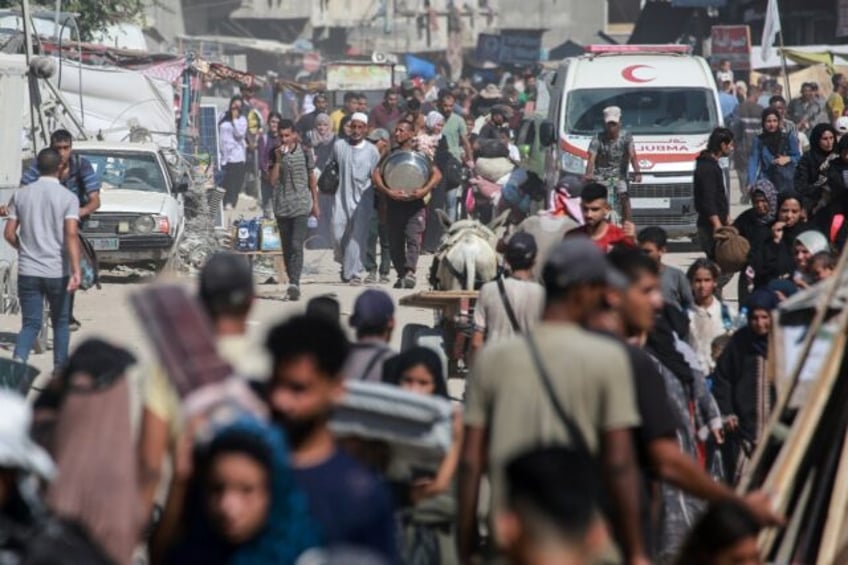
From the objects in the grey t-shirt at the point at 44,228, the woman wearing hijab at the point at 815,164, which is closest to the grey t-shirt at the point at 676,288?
the grey t-shirt at the point at 44,228

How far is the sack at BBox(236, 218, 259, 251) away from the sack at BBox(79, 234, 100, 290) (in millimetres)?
4660

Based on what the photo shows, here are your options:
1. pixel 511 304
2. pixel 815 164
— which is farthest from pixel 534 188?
pixel 511 304

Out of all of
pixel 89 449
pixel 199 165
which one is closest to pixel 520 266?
pixel 89 449

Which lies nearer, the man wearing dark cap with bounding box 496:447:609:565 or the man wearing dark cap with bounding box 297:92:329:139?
the man wearing dark cap with bounding box 496:447:609:565

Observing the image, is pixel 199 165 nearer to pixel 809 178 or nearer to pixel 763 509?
pixel 809 178

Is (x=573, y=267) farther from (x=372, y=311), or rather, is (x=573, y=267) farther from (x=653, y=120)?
(x=653, y=120)

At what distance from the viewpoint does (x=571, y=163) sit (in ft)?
74.1

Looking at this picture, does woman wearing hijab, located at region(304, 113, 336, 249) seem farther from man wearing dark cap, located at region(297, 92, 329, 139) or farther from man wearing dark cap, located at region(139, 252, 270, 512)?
man wearing dark cap, located at region(139, 252, 270, 512)

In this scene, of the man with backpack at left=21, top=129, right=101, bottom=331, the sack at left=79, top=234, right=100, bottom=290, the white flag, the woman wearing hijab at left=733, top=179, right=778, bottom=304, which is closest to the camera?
the woman wearing hijab at left=733, top=179, right=778, bottom=304

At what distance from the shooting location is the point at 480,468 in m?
5.50

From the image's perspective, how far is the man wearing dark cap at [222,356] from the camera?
4770mm

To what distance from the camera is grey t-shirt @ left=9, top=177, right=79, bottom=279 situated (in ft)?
44.7

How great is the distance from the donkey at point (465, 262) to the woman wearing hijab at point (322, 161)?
11.6 metres

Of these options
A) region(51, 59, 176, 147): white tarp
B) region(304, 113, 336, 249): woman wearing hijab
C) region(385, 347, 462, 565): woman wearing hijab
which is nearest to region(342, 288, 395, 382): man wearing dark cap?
region(385, 347, 462, 565): woman wearing hijab
